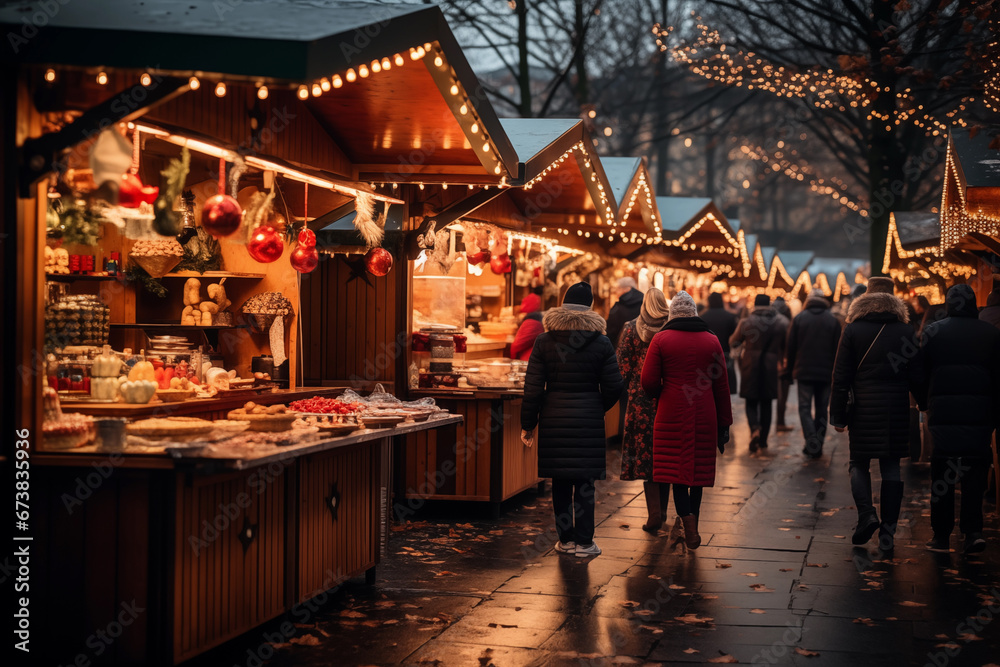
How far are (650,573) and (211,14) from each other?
5008 millimetres

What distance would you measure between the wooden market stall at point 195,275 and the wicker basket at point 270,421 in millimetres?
37

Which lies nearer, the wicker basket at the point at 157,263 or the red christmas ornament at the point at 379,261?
the wicker basket at the point at 157,263

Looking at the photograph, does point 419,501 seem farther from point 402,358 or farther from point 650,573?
point 650,573

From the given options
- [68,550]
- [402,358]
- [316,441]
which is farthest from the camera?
[402,358]

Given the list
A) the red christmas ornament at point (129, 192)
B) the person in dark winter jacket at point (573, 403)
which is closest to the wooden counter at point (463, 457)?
the person in dark winter jacket at point (573, 403)

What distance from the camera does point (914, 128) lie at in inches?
925

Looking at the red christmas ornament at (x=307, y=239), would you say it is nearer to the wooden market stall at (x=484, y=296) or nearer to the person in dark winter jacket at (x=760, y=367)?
the wooden market stall at (x=484, y=296)

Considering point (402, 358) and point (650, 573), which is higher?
point (402, 358)

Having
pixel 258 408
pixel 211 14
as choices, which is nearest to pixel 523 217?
pixel 258 408

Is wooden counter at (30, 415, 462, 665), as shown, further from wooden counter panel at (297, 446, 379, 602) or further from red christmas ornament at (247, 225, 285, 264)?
red christmas ornament at (247, 225, 285, 264)

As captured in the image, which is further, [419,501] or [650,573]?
[419,501]

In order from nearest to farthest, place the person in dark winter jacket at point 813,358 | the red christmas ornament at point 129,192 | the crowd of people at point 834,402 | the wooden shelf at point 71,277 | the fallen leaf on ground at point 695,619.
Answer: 1. the red christmas ornament at point 129,192
2. the fallen leaf on ground at point 695,619
3. the wooden shelf at point 71,277
4. the crowd of people at point 834,402
5. the person in dark winter jacket at point 813,358

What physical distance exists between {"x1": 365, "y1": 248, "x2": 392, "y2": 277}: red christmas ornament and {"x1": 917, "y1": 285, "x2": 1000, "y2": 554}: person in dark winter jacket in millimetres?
4529

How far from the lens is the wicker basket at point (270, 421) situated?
247 inches
